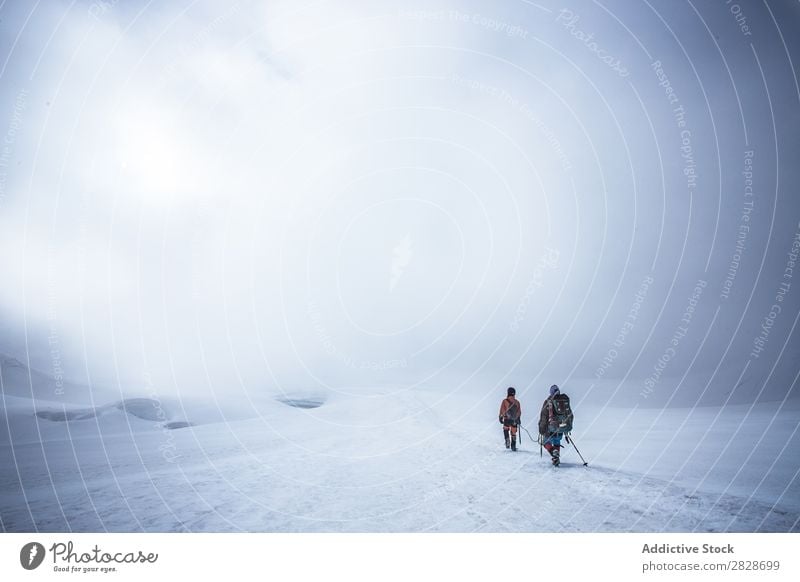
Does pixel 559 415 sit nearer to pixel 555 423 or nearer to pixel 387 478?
pixel 555 423

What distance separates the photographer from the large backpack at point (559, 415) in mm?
9414

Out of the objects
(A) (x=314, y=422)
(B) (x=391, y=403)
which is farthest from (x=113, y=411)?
(B) (x=391, y=403)

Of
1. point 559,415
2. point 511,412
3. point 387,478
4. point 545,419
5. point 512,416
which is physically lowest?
point 387,478

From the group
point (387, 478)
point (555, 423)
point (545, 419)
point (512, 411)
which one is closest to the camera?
point (387, 478)

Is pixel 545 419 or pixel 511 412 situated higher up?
pixel 545 419

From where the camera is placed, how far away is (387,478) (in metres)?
8.91

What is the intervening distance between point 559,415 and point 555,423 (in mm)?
243

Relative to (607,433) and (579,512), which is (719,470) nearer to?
(579,512)

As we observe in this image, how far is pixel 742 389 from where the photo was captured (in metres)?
33.4

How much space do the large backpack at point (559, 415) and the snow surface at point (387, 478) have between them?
1.01 metres

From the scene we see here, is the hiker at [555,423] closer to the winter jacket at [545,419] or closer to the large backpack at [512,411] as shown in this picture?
the winter jacket at [545,419]

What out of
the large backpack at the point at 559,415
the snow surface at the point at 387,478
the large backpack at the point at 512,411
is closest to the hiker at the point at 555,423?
the large backpack at the point at 559,415

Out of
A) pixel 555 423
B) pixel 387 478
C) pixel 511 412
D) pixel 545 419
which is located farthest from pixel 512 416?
pixel 387 478
